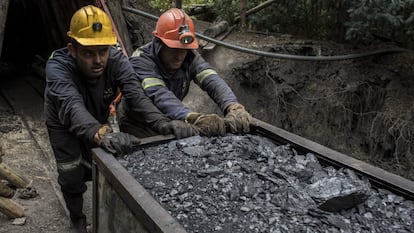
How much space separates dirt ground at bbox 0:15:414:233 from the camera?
5.38m

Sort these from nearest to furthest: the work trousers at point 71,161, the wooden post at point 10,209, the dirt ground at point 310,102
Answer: the work trousers at point 71,161 → the wooden post at point 10,209 → the dirt ground at point 310,102

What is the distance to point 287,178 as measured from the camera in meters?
2.40

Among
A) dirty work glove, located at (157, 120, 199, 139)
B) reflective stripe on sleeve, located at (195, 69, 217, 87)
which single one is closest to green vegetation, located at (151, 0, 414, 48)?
reflective stripe on sleeve, located at (195, 69, 217, 87)

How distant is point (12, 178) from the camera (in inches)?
153

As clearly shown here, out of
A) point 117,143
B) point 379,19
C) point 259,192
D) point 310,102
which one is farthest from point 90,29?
point 310,102

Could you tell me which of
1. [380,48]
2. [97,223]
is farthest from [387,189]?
[380,48]

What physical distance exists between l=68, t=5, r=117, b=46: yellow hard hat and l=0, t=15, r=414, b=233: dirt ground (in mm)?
2007

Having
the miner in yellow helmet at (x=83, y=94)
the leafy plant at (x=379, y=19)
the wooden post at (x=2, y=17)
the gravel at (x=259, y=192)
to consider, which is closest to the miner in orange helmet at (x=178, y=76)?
the miner in yellow helmet at (x=83, y=94)

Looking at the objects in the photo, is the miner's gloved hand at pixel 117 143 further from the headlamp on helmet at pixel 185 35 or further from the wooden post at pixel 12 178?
the wooden post at pixel 12 178

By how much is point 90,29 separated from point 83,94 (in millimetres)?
516

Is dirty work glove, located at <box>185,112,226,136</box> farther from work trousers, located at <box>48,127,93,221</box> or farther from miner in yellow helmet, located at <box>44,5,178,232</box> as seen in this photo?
work trousers, located at <box>48,127,93,221</box>

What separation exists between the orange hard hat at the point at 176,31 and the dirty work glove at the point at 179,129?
2.49 ft

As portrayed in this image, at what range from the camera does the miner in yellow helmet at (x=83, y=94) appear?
2967mm

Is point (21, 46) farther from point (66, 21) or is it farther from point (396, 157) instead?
point (396, 157)
